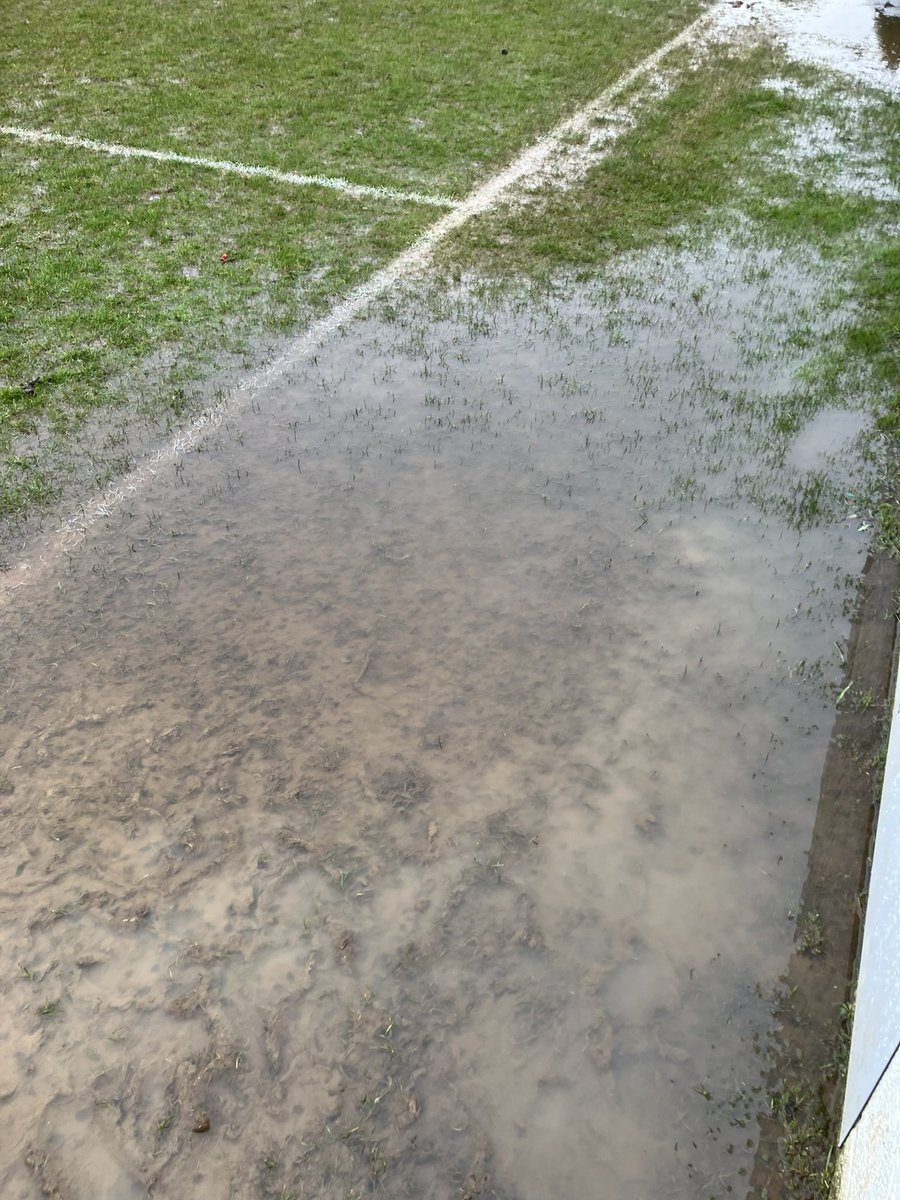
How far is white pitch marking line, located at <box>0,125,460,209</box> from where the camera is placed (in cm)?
713

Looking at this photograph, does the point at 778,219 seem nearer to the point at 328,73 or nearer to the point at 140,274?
the point at 140,274

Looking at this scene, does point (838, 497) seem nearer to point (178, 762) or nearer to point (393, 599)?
point (393, 599)

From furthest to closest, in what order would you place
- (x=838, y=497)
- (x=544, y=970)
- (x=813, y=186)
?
(x=813, y=186) → (x=838, y=497) → (x=544, y=970)

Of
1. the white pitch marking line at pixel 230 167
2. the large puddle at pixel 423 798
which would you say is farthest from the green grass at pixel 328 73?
the large puddle at pixel 423 798

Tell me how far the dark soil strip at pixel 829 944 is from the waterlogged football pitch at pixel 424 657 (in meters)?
0.02

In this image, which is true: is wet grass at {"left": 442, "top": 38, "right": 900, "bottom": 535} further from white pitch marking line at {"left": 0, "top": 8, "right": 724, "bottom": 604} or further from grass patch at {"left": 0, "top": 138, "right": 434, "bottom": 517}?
grass patch at {"left": 0, "top": 138, "right": 434, "bottom": 517}

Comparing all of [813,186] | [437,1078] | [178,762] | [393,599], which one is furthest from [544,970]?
[813,186]

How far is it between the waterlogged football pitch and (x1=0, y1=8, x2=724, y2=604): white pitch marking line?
0.10 feet

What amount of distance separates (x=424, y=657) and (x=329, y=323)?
2.74m

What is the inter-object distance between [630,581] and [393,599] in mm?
952

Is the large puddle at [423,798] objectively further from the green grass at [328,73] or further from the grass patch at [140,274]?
the green grass at [328,73]

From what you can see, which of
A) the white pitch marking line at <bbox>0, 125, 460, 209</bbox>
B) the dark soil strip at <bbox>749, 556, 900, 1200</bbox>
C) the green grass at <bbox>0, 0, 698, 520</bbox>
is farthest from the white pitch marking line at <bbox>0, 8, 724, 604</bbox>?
the dark soil strip at <bbox>749, 556, 900, 1200</bbox>

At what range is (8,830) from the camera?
3.05m

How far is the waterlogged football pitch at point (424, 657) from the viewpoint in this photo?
2.48m
